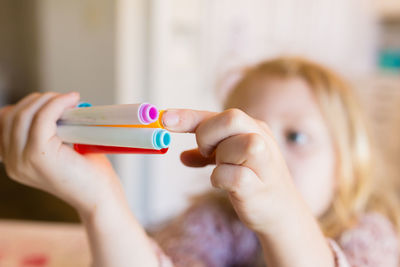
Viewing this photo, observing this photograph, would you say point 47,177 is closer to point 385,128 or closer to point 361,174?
point 361,174

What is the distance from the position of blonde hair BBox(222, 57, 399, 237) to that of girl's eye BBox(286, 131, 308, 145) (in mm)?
59

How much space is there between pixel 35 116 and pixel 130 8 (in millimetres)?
1301

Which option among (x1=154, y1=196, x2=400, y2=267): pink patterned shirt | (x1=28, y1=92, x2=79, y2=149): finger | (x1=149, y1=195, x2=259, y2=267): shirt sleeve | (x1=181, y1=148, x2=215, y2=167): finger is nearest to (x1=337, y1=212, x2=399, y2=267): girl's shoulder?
(x1=154, y1=196, x2=400, y2=267): pink patterned shirt

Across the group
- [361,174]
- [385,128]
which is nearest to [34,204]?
[361,174]

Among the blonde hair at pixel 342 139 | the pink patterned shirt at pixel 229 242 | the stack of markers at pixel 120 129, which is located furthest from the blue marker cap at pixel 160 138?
the blonde hair at pixel 342 139

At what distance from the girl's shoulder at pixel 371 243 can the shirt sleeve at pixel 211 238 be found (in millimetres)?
130

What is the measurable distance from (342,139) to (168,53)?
1.18 metres

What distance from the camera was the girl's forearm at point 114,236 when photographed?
40cm

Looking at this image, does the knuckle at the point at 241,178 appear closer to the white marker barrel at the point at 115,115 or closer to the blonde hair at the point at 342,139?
the white marker barrel at the point at 115,115

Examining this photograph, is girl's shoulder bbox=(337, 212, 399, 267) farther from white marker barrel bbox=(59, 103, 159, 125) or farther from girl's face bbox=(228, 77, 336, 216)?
white marker barrel bbox=(59, 103, 159, 125)

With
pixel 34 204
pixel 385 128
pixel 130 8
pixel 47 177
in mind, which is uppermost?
pixel 130 8

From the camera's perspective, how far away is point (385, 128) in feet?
8.43

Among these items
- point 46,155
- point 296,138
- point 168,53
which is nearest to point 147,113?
Answer: point 46,155

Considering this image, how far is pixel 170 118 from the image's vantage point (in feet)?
0.93
